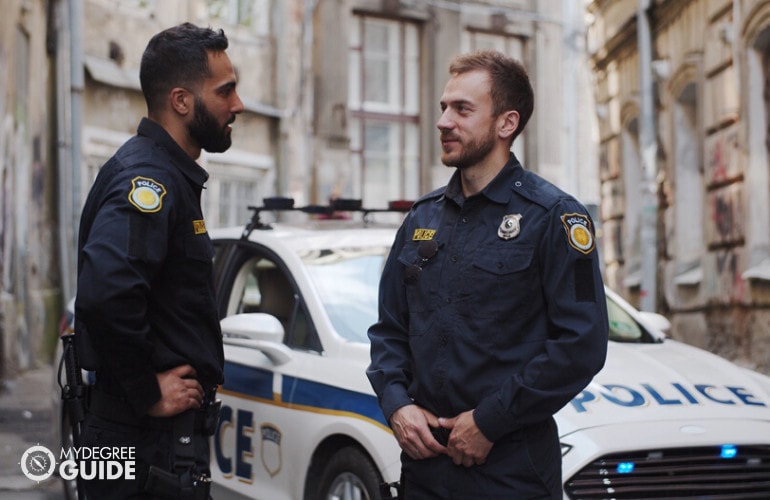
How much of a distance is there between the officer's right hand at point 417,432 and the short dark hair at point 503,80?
2.67ft

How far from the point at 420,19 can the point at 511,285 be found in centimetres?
2054

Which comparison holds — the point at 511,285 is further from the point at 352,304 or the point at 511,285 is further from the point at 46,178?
the point at 46,178

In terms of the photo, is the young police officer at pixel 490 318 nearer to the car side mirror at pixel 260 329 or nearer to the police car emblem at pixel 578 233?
the police car emblem at pixel 578 233

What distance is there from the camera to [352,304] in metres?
5.27

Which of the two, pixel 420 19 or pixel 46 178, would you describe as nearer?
Answer: pixel 46 178

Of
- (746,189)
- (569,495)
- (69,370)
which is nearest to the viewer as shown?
(69,370)

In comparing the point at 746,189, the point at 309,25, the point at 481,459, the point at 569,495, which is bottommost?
the point at 569,495

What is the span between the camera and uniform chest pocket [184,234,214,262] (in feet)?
10.7

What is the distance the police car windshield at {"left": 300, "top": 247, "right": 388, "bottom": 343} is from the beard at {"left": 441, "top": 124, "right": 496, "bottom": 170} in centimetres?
189

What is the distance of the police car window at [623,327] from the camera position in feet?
18.5

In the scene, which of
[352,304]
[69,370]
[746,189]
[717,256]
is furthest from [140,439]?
[717,256]

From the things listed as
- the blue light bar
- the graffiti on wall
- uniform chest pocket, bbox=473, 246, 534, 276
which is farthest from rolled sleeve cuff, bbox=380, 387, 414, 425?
the graffiti on wall

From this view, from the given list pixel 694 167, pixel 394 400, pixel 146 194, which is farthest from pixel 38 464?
pixel 694 167

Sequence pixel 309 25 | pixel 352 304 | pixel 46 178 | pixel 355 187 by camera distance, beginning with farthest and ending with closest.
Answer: pixel 355 187 → pixel 309 25 → pixel 46 178 → pixel 352 304
